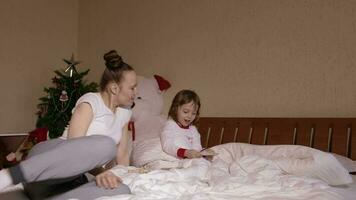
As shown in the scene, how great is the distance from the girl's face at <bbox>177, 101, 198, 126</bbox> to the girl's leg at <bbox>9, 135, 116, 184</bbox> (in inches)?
35.2

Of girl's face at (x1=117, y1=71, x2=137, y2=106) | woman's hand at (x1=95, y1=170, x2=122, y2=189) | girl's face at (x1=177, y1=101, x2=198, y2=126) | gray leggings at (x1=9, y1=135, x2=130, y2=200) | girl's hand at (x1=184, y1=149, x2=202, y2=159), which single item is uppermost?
girl's face at (x1=117, y1=71, x2=137, y2=106)

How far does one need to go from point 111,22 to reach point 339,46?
2.06 metres

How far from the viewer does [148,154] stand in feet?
6.18

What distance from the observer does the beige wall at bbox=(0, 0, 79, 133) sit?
10.1ft

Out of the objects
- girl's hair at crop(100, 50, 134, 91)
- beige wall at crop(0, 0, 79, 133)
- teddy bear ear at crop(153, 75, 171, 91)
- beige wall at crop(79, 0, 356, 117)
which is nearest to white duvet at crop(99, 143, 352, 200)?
girl's hair at crop(100, 50, 134, 91)

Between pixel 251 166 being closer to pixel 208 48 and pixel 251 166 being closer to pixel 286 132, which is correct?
pixel 286 132

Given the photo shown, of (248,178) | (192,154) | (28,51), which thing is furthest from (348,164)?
(28,51)

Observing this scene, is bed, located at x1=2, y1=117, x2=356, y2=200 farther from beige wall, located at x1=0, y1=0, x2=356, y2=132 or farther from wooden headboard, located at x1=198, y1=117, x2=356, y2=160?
beige wall, located at x1=0, y1=0, x2=356, y2=132

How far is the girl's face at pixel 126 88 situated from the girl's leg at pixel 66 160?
0.38 m

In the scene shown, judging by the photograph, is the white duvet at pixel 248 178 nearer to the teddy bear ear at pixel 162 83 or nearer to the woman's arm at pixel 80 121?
the woman's arm at pixel 80 121

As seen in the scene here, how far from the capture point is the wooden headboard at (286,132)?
1.88 meters

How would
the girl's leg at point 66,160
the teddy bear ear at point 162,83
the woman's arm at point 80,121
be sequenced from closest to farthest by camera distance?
the girl's leg at point 66,160, the woman's arm at point 80,121, the teddy bear ear at point 162,83

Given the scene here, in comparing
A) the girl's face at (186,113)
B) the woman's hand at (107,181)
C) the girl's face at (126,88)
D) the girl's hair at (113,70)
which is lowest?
the woman's hand at (107,181)

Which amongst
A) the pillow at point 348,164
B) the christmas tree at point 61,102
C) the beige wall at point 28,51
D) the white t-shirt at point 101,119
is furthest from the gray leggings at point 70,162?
the beige wall at point 28,51
